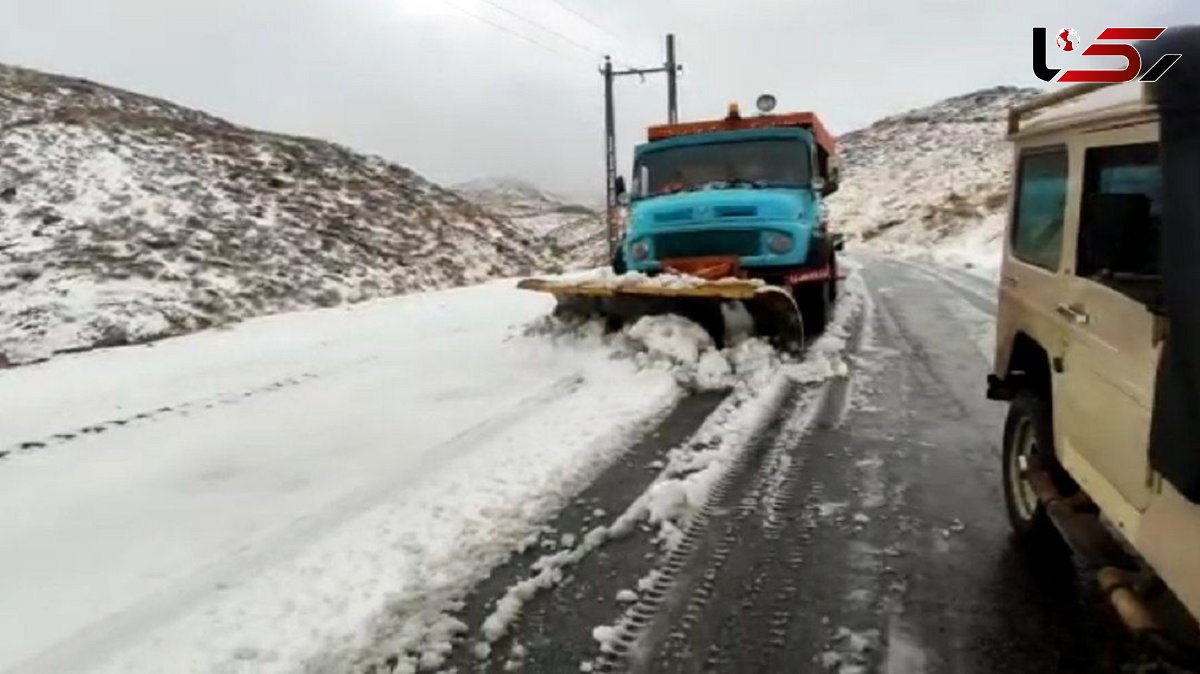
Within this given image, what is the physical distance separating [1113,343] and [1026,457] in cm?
143

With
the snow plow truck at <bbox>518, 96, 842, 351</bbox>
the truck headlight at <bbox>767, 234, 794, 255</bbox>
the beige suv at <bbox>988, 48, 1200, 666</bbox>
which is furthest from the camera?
the truck headlight at <bbox>767, 234, 794, 255</bbox>

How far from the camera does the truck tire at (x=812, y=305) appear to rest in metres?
9.72

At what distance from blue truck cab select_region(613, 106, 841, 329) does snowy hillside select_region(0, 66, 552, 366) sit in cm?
536

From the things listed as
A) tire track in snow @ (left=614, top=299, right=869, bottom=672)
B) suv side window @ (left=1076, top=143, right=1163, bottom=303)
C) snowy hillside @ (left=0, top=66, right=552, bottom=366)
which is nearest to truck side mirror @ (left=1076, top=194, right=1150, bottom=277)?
suv side window @ (left=1076, top=143, right=1163, bottom=303)

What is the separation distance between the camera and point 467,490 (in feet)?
15.3

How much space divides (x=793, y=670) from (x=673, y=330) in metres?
5.37

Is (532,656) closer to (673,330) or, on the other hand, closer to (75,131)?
(673,330)

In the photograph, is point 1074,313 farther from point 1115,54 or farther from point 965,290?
point 965,290

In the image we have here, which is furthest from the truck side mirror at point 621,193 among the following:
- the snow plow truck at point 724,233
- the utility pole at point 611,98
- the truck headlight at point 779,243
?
the utility pole at point 611,98

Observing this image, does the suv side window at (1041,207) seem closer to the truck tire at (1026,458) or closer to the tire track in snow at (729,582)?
the truck tire at (1026,458)

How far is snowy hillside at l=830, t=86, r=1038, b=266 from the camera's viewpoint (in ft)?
123

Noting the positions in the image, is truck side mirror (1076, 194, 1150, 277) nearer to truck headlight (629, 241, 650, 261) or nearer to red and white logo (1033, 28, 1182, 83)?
red and white logo (1033, 28, 1182, 83)

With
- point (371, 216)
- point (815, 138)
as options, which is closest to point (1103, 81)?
point (815, 138)

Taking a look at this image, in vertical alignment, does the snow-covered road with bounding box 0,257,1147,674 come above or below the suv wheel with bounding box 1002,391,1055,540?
below
